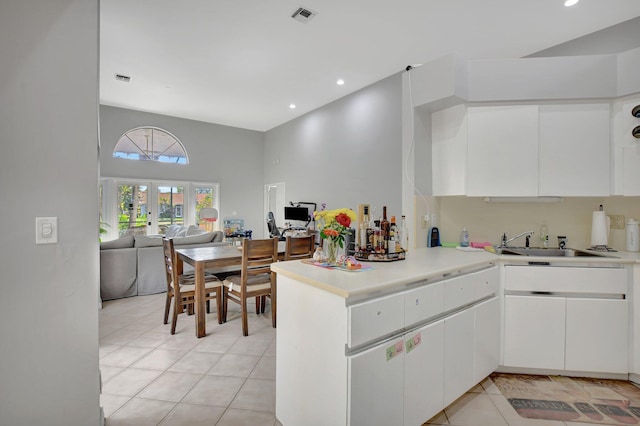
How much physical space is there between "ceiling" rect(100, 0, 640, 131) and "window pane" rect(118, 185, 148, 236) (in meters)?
2.19

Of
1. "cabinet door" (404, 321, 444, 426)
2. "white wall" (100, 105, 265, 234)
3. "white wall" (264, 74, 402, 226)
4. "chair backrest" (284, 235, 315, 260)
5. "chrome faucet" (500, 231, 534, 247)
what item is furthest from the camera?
"white wall" (100, 105, 265, 234)

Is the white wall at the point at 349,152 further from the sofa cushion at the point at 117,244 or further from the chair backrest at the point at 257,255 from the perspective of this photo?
the sofa cushion at the point at 117,244

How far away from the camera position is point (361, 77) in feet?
15.3

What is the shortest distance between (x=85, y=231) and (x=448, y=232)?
2.87 m

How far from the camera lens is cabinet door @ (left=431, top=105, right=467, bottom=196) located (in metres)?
2.61

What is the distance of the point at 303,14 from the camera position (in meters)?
3.07

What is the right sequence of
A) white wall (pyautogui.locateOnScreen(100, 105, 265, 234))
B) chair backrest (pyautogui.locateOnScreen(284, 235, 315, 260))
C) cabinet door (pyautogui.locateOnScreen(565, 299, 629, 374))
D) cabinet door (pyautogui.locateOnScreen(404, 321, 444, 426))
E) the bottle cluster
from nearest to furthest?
cabinet door (pyautogui.locateOnScreen(404, 321, 444, 426)), the bottle cluster, cabinet door (pyautogui.locateOnScreen(565, 299, 629, 374)), chair backrest (pyautogui.locateOnScreen(284, 235, 315, 260)), white wall (pyautogui.locateOnScreen(100, 105, 265, 234))

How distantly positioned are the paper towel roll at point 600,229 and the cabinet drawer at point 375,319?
224cm

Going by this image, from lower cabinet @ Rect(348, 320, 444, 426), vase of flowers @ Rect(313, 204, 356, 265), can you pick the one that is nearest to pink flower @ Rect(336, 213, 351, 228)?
vase of flowers @ Rect(313, 204, 356, 265)

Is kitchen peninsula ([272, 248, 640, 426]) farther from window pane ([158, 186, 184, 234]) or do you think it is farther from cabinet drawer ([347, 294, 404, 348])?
window pane ([158, 186, 184, 234])

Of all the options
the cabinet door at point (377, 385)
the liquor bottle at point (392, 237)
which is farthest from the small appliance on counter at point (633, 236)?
the cabinet door at point (377, 385)

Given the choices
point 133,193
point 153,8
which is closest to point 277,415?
point 153,8

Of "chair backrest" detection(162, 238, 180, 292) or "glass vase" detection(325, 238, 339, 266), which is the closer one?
"glass vase" detection(325, 238, 339, 266)

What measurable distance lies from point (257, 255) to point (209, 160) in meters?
5.15
